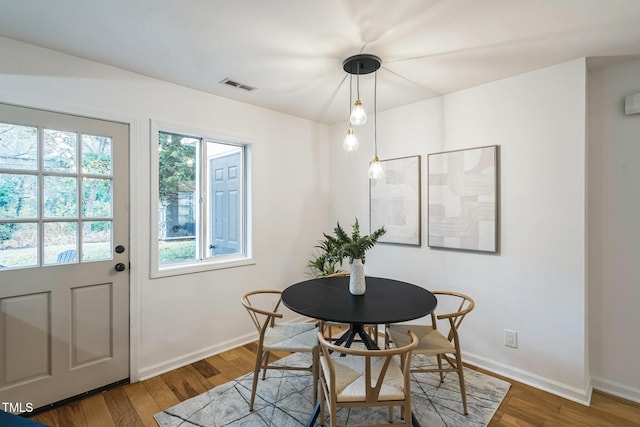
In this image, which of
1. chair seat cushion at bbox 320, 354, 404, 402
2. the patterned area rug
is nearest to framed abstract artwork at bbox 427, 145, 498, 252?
the patterned area rug

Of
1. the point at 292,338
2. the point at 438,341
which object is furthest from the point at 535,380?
the point at 292,338

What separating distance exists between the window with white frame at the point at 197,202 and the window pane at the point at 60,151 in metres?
0.53

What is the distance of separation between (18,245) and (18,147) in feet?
2.09

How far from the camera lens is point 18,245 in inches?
78.4

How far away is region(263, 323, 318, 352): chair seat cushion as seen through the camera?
2031 millimetres

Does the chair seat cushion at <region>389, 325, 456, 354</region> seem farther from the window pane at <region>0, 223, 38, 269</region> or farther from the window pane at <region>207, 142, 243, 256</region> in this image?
the window pane at <region>0, 223, 38, 269</region>

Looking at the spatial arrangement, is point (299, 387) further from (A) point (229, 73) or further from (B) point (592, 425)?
(A) point (229, 73)

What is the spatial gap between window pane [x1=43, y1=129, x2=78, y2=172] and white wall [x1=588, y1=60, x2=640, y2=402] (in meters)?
3.85

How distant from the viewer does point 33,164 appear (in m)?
2.04

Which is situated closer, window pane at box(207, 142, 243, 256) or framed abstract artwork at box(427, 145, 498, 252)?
framed abstract artwork at box(427, 145, 498, 252)

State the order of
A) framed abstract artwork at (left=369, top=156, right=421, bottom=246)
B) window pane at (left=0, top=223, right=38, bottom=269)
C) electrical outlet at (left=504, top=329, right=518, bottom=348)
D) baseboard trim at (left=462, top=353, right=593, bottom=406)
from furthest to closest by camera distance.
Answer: framed abstract artwork at (left=369, top=156, right=421, bottom=246) → electrical outlet at (left=504, top=329, right=518, bottom=348) → baseboard trim at (left=462, top=353, right=593, bottom=406) → window pane at (left=0, top=223, right=38, bottom=269)

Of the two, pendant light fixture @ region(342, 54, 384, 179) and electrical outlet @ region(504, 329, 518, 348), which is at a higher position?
pendant light fixture @ region(342, 54, 384, 179)

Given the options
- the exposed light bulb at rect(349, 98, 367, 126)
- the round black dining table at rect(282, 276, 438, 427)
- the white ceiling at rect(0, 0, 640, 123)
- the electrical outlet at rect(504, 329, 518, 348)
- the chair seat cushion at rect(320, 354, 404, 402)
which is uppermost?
the white ceiling at rect(0, 0, 640, 123)

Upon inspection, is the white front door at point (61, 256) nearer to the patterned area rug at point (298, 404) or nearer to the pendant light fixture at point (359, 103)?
the patterned area rug at point (298, 404)
